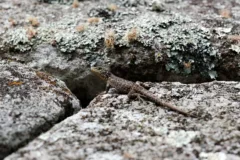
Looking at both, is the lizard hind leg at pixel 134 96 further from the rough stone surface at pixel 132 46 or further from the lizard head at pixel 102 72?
the rough stone surface at pixel 132 46

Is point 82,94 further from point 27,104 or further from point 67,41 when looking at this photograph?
point 27,104

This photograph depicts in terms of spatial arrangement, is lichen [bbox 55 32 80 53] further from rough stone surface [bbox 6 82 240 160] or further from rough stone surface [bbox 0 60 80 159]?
rough stone surface [bbox 6 82 240 160]

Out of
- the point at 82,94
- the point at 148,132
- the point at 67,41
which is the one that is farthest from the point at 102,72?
the point at 148,132

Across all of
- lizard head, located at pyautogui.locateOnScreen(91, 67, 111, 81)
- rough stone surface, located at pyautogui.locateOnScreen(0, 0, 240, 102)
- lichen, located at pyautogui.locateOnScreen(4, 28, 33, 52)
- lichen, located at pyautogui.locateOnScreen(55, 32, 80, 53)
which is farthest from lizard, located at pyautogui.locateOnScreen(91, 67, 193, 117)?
lichen, located at pyautogui.locateOnScreen(4, 28, 33, 52)

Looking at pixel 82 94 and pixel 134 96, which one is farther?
pixel 82 94

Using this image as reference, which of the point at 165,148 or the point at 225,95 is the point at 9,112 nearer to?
the point at 165,148
